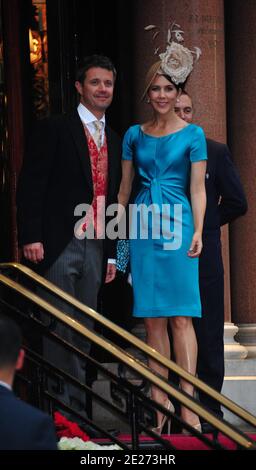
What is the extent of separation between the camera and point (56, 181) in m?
8.48

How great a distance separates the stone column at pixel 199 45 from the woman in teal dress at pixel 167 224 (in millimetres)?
1672

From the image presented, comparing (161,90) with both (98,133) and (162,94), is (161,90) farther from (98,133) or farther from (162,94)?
(98,133)

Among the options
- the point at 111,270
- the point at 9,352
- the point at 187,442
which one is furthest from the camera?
the point at 111,270

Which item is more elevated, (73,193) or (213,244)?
(73,193)

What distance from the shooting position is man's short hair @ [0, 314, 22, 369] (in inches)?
195

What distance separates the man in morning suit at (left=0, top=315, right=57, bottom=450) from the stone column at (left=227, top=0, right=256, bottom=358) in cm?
592

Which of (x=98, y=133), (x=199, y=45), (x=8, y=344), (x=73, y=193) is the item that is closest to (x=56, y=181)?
(x=73, y=193)

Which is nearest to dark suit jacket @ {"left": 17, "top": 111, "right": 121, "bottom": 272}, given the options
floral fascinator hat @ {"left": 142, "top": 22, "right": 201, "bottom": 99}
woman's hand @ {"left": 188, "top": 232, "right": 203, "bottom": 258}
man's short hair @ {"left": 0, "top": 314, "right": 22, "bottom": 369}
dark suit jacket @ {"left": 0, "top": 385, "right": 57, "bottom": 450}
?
floral fascinator hat @ {"left": 142, "top": 22, "right": 201, "bottom": 99}

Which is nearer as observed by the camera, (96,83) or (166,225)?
(166,225)

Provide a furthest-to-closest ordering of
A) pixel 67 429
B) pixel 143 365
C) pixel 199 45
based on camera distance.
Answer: pixel 199 45 → pixel 67 429 → pixel 143 365

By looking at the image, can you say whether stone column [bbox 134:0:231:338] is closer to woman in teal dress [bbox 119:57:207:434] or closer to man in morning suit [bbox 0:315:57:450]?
woman in teal dress [bbox 119:57:207:434]

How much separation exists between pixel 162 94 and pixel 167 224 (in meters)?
0.86

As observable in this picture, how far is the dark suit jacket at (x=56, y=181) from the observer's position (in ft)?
27.3
